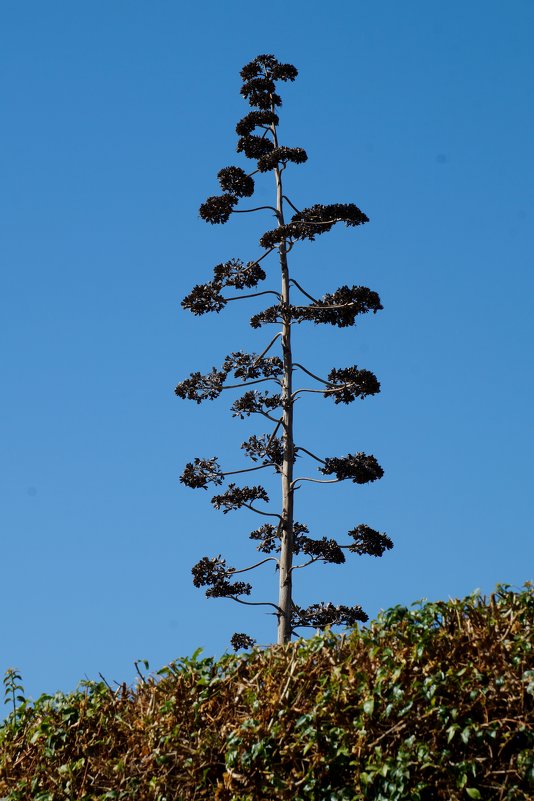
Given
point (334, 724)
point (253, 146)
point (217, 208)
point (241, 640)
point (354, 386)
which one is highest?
point (253, 146)

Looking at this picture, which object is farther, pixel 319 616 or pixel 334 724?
pixel 319 616

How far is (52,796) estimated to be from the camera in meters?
6.92

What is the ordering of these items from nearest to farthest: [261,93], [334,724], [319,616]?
[334,724], [319,616], [261,93]

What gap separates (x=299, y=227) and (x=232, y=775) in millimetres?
13265

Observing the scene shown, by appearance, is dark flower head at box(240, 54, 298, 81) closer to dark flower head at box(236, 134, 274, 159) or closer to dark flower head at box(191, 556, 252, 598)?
dark flower head at box(236, 134, 274, 159)

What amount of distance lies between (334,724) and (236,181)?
14138mm

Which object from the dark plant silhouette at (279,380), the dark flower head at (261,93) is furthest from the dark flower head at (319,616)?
the dark flower head at (261,93)

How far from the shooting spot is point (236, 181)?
18625 mm

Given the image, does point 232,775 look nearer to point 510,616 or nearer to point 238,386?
point 510,616

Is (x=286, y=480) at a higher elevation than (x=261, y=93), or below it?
below

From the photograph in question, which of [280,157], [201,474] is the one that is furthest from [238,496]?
[280,157]

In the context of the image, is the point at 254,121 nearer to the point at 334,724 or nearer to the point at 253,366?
the point at 253,366

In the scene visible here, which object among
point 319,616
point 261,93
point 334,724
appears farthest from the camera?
point 261,93

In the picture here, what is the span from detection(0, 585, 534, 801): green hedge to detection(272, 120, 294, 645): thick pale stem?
8.68 metres
